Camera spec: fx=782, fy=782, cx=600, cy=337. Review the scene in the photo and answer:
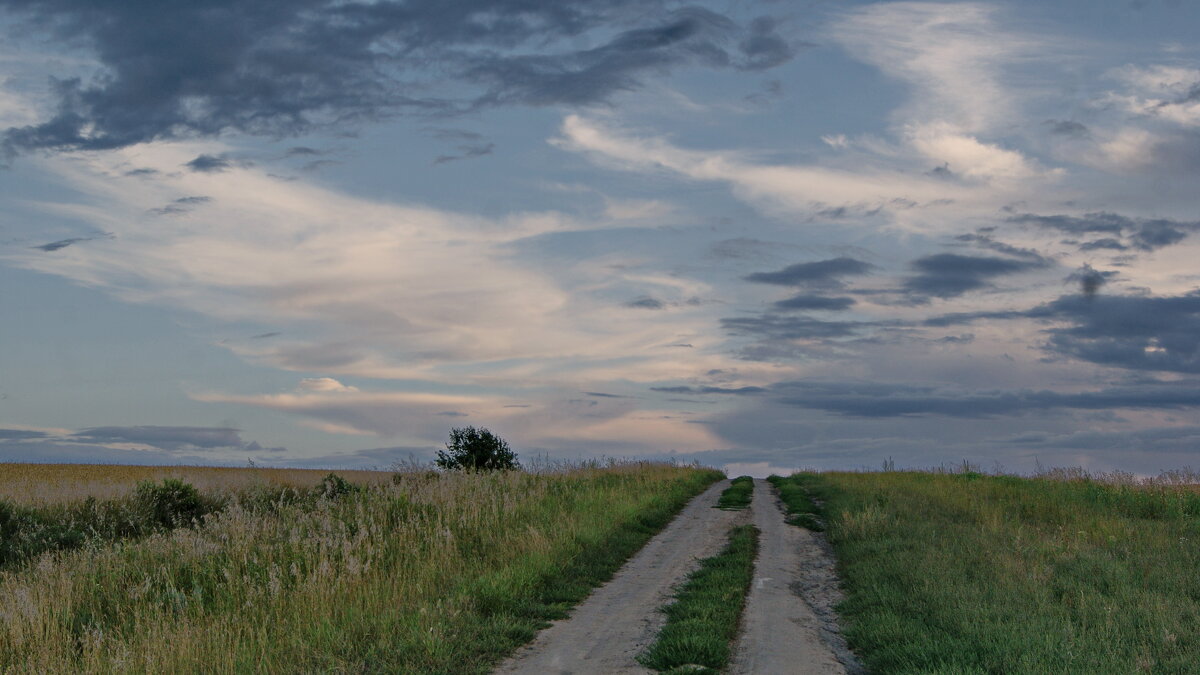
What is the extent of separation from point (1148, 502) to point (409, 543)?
20.6 meters

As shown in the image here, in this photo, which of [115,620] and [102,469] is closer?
[115,620]

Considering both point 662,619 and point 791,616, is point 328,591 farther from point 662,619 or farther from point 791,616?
point 791,616

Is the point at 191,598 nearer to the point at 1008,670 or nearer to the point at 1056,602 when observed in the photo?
the point at 1008,670

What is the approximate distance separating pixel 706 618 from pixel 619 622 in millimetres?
1205

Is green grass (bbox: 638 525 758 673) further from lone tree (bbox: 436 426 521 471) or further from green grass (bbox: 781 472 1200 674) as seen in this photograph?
lone tree (bbox: 436 426 521 471)

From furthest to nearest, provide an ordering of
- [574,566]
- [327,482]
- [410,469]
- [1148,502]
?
[327,482] < [410,469] < [1148,502] < [574,566]

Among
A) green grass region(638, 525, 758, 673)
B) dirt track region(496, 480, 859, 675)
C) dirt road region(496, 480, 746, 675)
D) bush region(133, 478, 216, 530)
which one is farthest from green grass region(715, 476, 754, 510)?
bush region(133, 478, 216, 530)

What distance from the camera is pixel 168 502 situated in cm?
2841

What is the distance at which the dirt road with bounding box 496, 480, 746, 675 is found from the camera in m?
8.95

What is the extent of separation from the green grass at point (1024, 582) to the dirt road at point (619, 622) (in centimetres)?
282

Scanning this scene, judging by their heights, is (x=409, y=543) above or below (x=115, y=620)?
above

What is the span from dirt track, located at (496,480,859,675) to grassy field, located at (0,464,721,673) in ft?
1.72

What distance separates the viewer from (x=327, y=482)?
29266mm

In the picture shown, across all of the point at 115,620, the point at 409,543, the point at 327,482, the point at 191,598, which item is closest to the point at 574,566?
the point at 409,543
